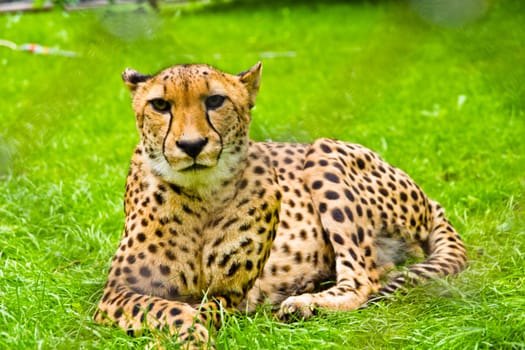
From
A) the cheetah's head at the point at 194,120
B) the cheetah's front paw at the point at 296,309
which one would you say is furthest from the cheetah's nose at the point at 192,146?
the cheetah's front paw at the point at 296,309

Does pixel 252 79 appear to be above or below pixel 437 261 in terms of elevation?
above

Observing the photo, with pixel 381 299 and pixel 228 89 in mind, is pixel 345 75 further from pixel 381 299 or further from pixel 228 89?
pixel 381 299

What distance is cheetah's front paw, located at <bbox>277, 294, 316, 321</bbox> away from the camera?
2838 millimetres

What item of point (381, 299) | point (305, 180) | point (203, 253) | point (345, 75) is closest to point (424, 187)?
point (305, 180)

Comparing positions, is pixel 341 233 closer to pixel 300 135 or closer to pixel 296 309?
pixel 296 309

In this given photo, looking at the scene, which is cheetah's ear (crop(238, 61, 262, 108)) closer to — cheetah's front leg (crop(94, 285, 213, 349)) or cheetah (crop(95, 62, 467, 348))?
cheetah (crop(95, 62, 467, 348))

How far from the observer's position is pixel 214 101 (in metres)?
2.36

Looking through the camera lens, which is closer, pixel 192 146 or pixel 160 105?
pixel 192 146

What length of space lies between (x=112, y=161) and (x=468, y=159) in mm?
2252

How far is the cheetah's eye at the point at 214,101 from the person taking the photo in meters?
2.34

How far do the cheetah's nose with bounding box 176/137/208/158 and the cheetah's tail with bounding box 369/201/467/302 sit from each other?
3.68ft

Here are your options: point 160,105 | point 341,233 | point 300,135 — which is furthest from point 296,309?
point 300,135

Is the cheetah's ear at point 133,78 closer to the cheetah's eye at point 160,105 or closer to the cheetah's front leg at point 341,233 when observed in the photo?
the cheetah's eye at point 160,105

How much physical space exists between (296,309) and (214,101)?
874 millimetres
